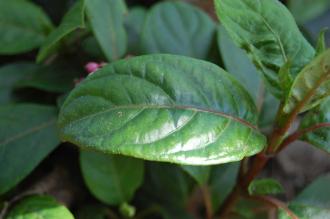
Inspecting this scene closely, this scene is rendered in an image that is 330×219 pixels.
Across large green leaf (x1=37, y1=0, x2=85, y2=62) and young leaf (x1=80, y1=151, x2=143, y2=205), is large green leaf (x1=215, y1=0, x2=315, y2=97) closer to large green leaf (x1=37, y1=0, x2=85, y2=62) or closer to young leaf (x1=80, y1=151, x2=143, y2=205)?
large green leaf (x1=37, y1=0, x2=85, y2=62)

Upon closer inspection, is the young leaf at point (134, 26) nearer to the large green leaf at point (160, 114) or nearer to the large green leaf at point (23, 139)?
the large green leaf at point (23, 139)

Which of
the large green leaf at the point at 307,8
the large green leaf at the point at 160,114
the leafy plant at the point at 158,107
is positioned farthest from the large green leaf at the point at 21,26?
the large green leaf at the point at 307,8

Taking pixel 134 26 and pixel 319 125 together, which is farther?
pixel 134 26

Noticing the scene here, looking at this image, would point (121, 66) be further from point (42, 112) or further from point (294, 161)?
point (294, 161)

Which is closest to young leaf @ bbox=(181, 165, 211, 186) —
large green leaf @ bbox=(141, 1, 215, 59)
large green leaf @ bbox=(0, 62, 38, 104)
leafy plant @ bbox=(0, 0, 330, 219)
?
leafy plant @ bbox=(0, 0, 330, 219)

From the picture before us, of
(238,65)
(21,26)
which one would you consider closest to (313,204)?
(238,65)

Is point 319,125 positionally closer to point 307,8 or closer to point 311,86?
point 311,86

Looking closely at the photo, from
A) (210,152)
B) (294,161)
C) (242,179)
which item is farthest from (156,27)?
(294,161)
